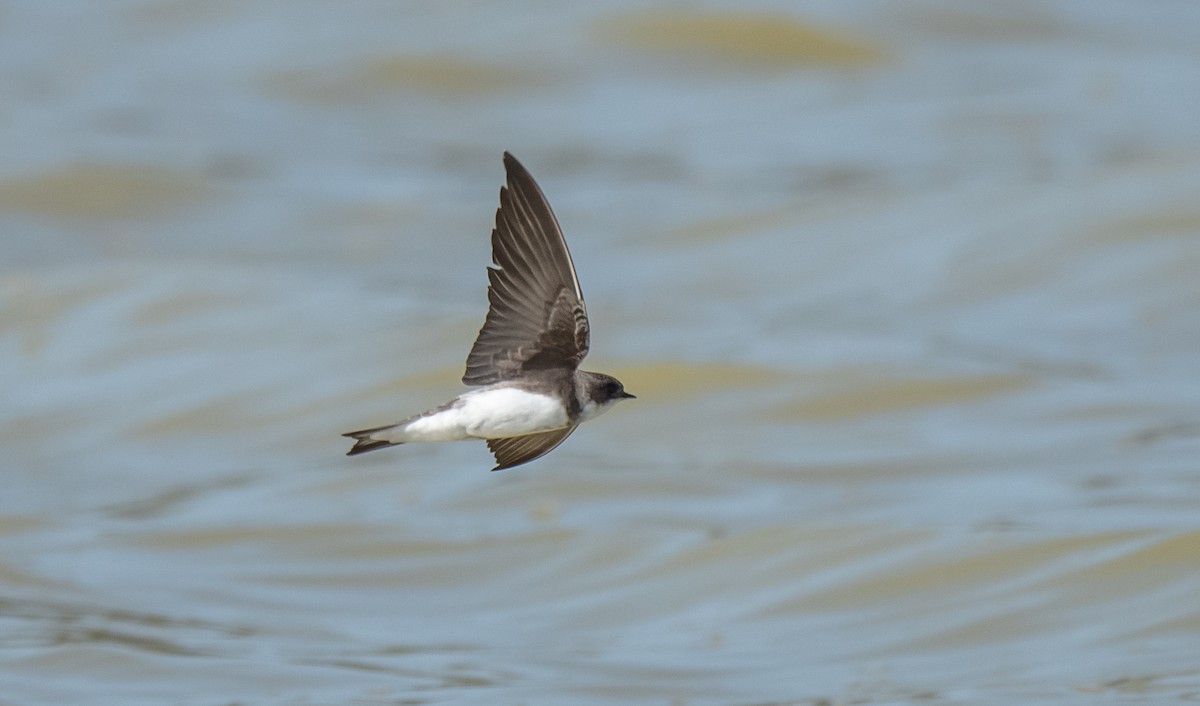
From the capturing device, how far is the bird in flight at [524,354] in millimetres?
4227

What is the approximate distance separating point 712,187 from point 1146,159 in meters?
4.28

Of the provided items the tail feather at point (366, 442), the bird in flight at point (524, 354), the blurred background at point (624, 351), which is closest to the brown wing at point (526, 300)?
the bird in flight at point (524, 354)

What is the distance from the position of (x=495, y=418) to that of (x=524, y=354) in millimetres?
280

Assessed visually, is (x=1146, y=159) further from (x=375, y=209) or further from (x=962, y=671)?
(x=962, y=671)

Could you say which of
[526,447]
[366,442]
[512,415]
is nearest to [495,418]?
[512,415]

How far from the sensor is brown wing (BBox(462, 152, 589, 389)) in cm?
434

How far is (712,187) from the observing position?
20.2 meters

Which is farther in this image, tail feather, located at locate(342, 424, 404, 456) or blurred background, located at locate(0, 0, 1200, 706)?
blurred background, located at locate(0, 0, 1200, 706)

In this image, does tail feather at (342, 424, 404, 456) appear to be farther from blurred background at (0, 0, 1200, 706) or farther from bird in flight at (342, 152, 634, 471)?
blurred background at (0, 0, 1200, 706)

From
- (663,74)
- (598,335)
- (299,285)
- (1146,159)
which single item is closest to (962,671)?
(598,335)

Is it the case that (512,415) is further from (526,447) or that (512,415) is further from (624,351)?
(624,351)

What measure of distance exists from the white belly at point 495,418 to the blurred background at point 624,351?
4448 mm

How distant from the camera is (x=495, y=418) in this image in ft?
13.9

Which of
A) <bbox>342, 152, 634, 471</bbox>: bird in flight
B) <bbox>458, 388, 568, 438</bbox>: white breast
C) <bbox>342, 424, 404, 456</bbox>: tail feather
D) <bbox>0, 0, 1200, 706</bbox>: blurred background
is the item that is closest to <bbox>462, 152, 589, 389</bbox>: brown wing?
<bbox>342, 152, 634, 471</bbox>: bird in flight
